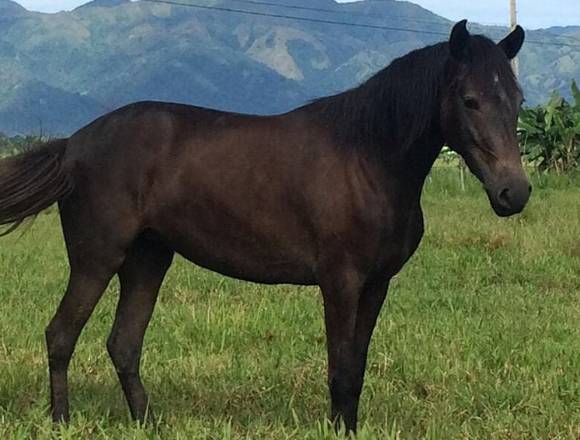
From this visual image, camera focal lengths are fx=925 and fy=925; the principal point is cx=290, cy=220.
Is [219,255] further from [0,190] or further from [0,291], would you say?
[0,291]

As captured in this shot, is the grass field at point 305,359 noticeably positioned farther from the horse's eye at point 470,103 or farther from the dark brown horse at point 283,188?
the horse's eye at point 470,103

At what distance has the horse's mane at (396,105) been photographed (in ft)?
13.6

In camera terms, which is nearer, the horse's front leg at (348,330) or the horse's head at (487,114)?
the horse's head at (487,114)

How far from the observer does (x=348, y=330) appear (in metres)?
4.22

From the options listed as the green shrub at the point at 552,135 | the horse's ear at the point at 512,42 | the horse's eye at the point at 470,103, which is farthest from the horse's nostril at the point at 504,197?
the green shrub at the point at 552,135

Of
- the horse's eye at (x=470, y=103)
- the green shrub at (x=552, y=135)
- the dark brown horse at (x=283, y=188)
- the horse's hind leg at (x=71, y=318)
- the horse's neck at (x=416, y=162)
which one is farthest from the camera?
the green shrub at (x=552, y=135)

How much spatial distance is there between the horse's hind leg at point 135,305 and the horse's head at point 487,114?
5.75 feet

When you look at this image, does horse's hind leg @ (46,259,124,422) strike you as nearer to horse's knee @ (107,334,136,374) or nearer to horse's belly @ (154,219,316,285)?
horse's knee @ (107,334,136,374)

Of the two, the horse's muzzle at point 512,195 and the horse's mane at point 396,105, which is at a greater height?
the horse's mane at point 396,105

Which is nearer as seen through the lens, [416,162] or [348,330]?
[348,330]

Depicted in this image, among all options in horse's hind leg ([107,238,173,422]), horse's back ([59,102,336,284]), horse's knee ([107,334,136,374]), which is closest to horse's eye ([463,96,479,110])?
horse's back ([59,102,336,284])

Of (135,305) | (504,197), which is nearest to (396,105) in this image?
(504,197)

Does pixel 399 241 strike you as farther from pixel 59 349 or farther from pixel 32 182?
pixel 32 182

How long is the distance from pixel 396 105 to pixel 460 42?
1.42 ft
